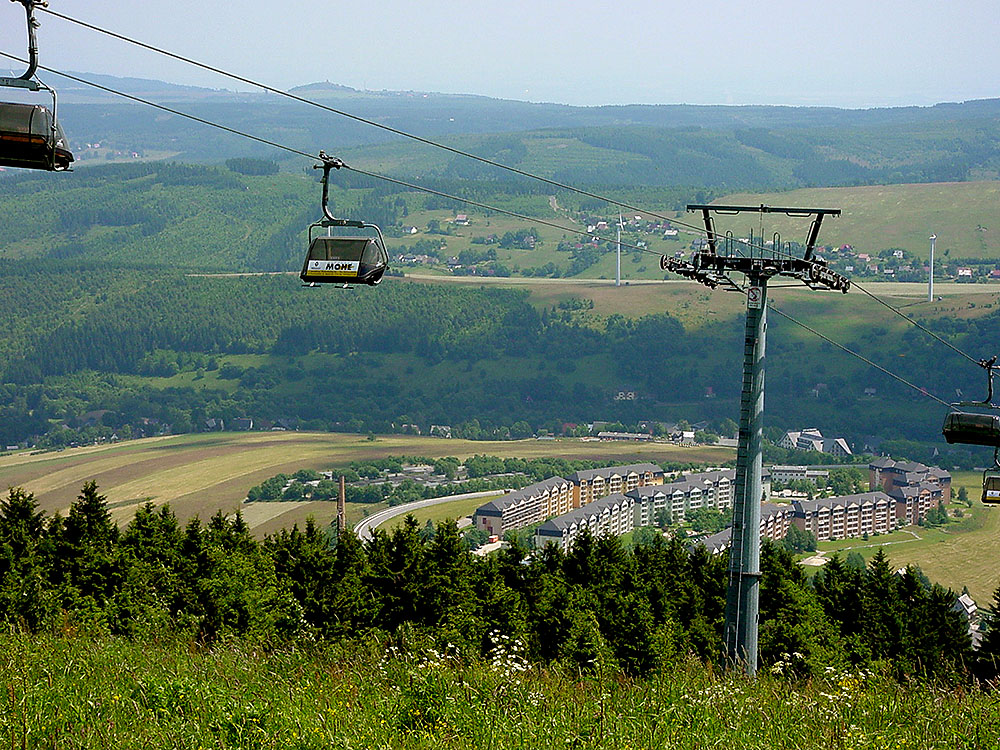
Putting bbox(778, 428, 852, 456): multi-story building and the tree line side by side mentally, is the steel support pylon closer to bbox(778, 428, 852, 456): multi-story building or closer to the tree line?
the tree line

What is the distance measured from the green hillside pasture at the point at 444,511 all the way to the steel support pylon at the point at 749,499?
51.4 metres

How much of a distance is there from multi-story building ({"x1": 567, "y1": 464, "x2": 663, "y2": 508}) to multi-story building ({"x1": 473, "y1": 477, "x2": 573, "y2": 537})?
76 centimetres

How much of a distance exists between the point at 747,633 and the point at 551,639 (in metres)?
3.02

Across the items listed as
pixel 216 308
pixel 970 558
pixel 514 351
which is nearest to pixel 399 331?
pixel 514 351

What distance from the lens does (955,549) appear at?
56.6 meters

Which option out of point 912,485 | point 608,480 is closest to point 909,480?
point 912,485

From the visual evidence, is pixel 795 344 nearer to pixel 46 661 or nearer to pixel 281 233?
pixel 281 233

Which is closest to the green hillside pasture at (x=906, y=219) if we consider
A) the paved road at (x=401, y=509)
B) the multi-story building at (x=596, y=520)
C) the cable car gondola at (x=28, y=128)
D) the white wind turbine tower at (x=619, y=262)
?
the white wind turbine tower at (x=619, y=262)

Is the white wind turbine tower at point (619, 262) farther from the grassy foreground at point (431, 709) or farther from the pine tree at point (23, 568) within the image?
the grassy foreground at point (431, 709)

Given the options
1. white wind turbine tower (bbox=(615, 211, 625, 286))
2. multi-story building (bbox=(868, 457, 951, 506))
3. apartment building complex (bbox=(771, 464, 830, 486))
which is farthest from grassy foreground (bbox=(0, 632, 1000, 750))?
white wind turbine tower (bbox=(615, 211, 625, 286))

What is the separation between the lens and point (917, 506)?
65.8 m

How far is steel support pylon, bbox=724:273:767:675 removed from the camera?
14.5 m

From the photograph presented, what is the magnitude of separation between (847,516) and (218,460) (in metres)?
47.9

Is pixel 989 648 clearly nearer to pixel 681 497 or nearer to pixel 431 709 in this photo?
pixel 431 709
